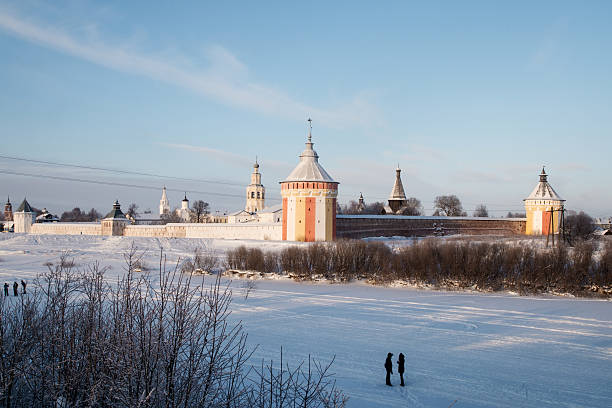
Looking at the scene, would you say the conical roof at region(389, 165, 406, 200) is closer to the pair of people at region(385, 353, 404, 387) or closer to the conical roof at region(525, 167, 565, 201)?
the conical roof at region(525, 167, 565, 201)

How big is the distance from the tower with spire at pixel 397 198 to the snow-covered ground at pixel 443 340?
28.7 meters

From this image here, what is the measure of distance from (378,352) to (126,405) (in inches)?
217

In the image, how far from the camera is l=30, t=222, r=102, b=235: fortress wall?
122 ft

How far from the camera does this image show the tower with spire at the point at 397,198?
4488 cm

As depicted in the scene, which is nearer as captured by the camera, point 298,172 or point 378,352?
point 378,352

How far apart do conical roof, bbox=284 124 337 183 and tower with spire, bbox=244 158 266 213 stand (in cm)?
3492

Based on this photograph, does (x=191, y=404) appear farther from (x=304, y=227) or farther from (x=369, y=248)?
(x=304, y=227)

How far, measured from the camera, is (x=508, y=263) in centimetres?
1723

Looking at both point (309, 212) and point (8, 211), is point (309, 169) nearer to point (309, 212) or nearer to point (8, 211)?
point (309, 212)

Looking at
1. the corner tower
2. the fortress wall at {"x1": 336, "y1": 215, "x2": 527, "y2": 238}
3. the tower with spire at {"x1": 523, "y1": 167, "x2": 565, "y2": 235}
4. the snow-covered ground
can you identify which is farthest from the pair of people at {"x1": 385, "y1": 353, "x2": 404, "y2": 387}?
the tower with spire at {"x1": 523, "y1": 167, "x2": 565, "y2": 235}

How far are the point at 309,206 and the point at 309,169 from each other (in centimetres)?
192

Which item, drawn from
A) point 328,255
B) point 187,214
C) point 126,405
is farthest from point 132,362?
point 187,214

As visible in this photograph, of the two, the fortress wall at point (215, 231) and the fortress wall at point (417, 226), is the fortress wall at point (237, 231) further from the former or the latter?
the fortress wall at point (417, 226)

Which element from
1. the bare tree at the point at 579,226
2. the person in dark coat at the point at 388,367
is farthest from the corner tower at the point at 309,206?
the person in dark coat at the point at 388,367
